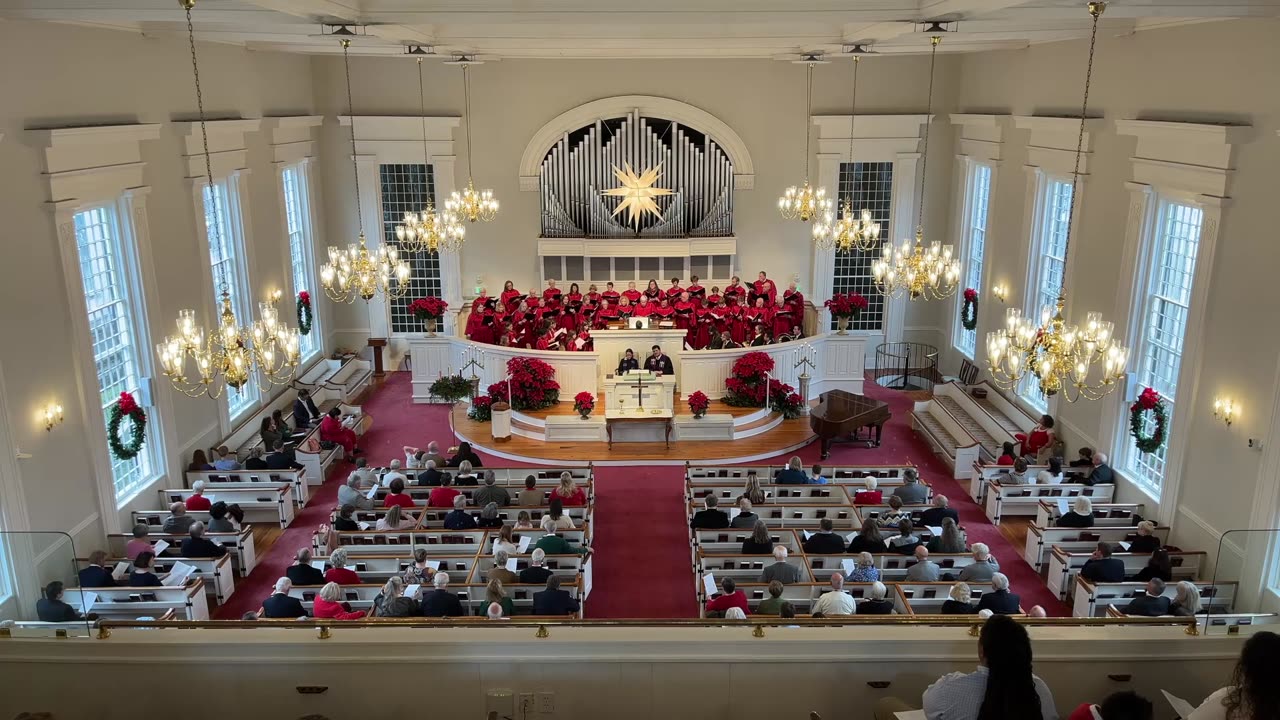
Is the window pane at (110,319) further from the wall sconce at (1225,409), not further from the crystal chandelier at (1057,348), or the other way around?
the wall sconce at (1225,409)

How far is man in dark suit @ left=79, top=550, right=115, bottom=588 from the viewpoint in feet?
33.9

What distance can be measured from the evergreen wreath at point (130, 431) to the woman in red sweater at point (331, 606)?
15.7 feet

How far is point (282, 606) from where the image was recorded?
32.3 ft

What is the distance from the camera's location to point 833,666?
5.17 m

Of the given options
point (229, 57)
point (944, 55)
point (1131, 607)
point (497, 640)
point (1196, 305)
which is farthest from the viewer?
point (944, 55)

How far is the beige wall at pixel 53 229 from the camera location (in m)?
10.7

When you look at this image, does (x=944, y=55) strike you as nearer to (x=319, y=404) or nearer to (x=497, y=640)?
(x=319, y=404)

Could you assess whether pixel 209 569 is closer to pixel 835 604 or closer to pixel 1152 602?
pixel 835 604

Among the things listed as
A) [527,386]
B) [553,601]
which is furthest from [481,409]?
[553,601]

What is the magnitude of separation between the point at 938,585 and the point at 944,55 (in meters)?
14.7

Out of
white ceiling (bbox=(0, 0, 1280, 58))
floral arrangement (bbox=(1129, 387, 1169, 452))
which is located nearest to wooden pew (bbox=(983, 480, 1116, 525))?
floral arrangement (bbox=(1129, 387, 1169, 452))

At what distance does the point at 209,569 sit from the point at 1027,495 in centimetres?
1198

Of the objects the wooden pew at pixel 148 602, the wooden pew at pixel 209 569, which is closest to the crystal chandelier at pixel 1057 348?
the wooden pew at pixel 148 602

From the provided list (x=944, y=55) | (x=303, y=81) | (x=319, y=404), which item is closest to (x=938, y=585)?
(x=319, y=404)
